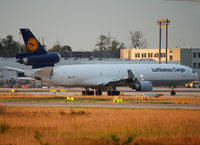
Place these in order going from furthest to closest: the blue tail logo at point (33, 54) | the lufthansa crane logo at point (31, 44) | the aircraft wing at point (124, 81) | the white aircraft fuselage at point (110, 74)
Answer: the white aircraft fuselage at point (110, 74) < the aircraft wing at point (124, 81) < the lufthansa crane logo at point (31, 44) < the blue tail logo at point (33, 54)

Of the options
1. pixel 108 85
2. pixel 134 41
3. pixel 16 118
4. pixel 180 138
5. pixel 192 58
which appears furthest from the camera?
pixel 134 41

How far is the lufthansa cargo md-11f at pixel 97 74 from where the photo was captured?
5997 cm

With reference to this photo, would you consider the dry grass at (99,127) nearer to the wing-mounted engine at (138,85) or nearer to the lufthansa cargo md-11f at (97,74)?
the lufthansa cargo md-11f at (97,74)

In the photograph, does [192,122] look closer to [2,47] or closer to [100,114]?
[100,114]

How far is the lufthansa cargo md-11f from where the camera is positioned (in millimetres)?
59969

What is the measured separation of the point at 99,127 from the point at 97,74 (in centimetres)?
4063

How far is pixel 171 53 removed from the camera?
129m

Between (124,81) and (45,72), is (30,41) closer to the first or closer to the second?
(45,72)

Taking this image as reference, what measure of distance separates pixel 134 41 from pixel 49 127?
159m

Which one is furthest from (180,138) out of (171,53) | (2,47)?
(2,47)

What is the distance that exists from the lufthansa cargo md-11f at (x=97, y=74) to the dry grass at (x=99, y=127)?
2612cm

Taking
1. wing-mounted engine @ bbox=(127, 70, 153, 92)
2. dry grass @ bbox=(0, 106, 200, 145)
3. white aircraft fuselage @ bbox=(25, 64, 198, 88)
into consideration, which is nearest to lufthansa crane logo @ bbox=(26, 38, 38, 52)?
white aircraft fuselage @ bbox=(25, 64, 198, 88)

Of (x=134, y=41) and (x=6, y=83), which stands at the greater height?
(x=134, y=41)

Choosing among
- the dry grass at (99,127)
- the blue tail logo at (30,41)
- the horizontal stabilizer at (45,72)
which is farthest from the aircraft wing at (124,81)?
the dry grass at (99,127)
